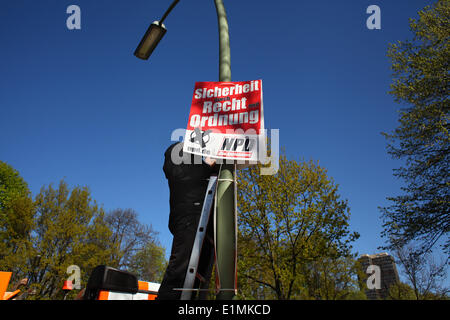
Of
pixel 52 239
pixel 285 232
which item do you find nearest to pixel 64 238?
pixel 52 239

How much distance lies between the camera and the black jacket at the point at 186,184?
2646mm

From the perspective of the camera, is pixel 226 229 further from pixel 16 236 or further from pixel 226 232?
pixel 16 236

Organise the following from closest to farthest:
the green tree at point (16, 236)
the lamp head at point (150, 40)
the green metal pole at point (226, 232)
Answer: the green metal pole at point (226, 232) → the lamp head at point (150, 40) → the green tree at point (16, 236)

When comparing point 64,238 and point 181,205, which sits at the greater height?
point 64,238

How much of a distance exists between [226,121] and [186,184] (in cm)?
89

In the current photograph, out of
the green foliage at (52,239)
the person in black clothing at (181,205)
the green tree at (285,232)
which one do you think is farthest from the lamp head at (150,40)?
the green foliage at (52,239)

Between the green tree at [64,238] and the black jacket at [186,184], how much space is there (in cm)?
2614

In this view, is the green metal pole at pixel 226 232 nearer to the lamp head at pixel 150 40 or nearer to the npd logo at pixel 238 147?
the npd logo at pixel 238 147

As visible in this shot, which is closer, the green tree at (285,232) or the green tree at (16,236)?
the green tree at (285,232)

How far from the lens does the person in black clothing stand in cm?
237

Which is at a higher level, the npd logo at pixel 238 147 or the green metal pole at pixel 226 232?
the npd logo at pixel 238 147

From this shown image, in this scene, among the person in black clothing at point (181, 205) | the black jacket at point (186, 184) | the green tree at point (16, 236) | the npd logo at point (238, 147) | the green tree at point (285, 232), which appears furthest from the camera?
the green tree at point (16, 236)

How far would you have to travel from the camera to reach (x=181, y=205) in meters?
2.66
